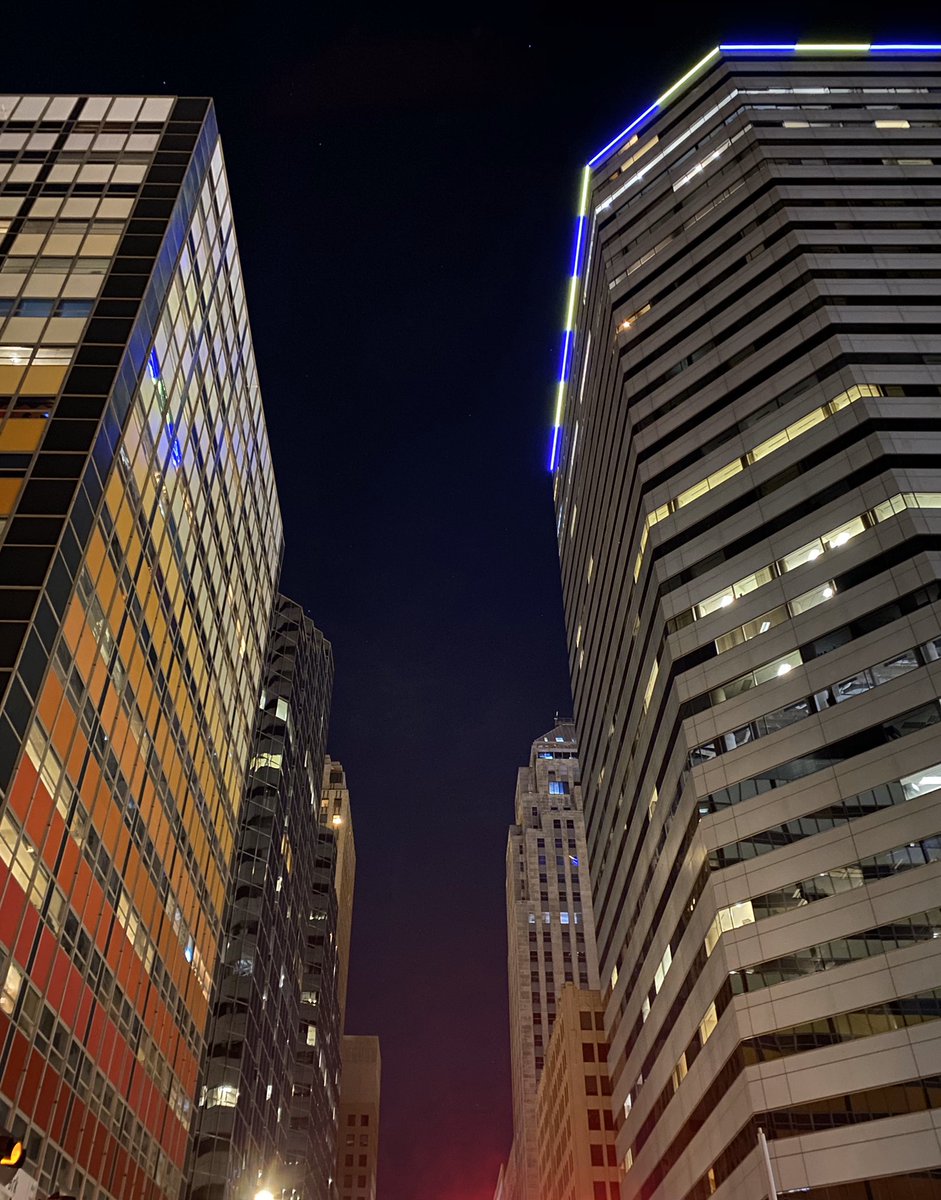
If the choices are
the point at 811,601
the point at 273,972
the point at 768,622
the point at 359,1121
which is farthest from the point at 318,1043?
the point at 359,1121

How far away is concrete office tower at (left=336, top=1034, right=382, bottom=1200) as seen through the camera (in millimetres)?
158875

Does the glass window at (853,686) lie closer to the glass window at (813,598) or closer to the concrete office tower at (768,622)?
the concrete office tower at (768,622)

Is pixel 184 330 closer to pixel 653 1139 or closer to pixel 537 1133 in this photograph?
pixel 653 1139

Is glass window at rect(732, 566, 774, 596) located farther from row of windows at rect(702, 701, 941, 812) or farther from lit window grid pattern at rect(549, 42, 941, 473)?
lit window grid pattern at rect(549, 42, 941, 473)

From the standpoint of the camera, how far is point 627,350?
257ft

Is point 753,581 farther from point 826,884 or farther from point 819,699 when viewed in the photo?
point 826,884

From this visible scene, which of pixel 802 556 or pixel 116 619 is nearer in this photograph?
pixel 116 619

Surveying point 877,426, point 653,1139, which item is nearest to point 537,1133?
point 653,1139

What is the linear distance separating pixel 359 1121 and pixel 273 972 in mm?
109029

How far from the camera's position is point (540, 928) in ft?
550

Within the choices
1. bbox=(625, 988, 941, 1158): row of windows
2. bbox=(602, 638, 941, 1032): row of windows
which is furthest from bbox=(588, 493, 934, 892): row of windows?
bbox=(625, 988, 941, 1158): row of windows

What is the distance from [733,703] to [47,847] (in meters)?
35.2

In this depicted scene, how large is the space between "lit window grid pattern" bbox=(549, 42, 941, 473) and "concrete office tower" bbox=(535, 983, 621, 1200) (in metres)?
58.8

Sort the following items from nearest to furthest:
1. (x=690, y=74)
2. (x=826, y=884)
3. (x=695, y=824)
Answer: (x=826, y=884)
(x=695, y=824)
(x=690, y=74)
